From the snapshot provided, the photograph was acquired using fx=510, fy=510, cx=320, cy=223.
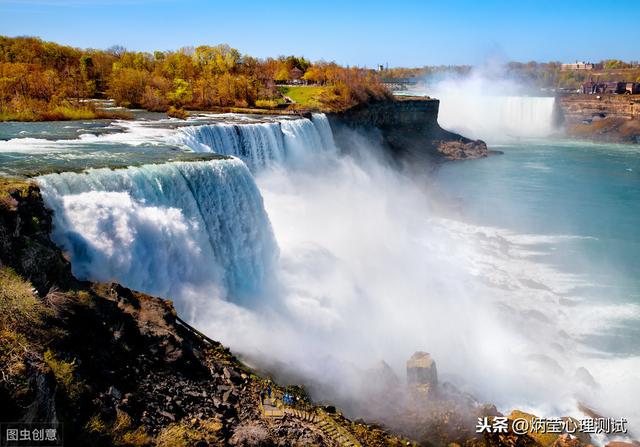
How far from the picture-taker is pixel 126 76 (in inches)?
1316

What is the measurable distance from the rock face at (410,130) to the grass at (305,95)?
101 inches

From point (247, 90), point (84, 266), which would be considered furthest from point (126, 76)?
point (84, 266)

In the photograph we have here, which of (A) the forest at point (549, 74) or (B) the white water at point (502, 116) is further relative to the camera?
(A) the forest at point (549, 74)

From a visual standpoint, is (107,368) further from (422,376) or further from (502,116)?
(502,116)

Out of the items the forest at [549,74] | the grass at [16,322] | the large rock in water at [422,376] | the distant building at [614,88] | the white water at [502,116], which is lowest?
the large rock in water at [422,376]

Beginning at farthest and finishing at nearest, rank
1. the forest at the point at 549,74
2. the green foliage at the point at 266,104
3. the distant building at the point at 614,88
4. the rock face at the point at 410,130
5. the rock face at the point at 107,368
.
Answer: the forest at the point at 549,74, the distant building at the point at 614,88, the rock face at the point at 410,130, the green foliage at the point at 266,104, the rock face at the point at 107,368

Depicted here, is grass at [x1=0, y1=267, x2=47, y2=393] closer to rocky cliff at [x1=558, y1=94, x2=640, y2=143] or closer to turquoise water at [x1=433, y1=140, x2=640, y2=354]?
turquoise water at [x1=433, y1=140, x2=640, y2=354]

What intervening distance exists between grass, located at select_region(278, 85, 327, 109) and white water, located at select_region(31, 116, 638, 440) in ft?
53.1

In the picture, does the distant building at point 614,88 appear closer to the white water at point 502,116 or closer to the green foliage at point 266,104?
the white water at point 502,116

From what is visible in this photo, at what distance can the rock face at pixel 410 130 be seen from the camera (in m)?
41.6

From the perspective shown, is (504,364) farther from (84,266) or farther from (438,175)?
(438,175)

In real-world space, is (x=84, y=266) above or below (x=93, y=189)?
below

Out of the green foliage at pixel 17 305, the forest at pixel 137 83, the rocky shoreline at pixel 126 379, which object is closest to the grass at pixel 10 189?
the rocky shoreline at pixel 126 379

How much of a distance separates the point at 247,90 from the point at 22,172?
3053 centimetres
